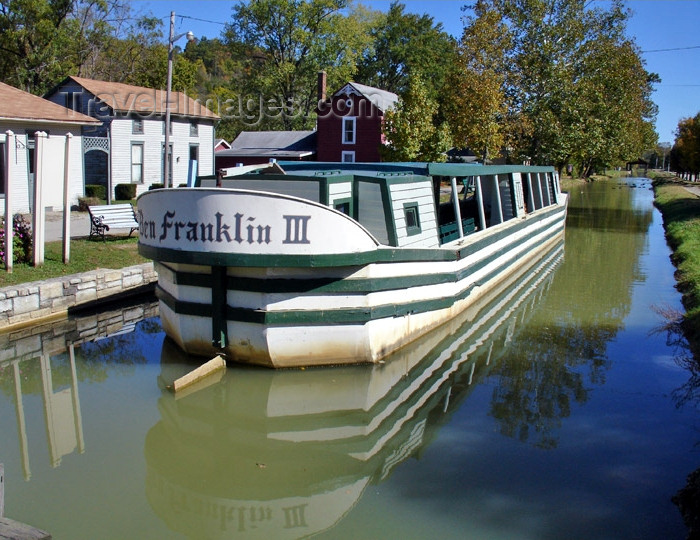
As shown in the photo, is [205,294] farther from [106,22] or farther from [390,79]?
[390,79]

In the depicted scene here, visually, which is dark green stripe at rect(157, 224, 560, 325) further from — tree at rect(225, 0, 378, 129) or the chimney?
tree at rect(225, 0, 378, 129)

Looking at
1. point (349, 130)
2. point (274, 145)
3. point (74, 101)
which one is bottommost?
point (74, 101)

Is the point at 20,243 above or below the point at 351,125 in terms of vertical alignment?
below

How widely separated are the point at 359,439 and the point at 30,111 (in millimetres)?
17640

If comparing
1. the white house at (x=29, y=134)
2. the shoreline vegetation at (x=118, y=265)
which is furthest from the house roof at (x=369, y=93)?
the shoreline vegetation at (x=118, y=265)

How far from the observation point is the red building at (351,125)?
44.6m

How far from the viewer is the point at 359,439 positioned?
6.46 meters

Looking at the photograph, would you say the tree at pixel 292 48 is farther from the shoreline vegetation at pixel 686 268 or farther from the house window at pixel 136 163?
the shoreline vegetation at pixel 686 268

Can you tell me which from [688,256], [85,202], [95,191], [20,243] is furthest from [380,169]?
[95,191]

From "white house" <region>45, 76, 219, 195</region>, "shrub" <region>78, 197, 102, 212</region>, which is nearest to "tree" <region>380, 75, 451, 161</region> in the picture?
"white house" <region>45, 76, 219, 195</region>

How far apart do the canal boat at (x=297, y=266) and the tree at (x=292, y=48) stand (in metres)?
46.7

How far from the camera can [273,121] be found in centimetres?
5906

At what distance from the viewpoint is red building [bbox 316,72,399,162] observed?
146 feet

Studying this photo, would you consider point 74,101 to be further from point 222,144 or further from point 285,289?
point 285,289
